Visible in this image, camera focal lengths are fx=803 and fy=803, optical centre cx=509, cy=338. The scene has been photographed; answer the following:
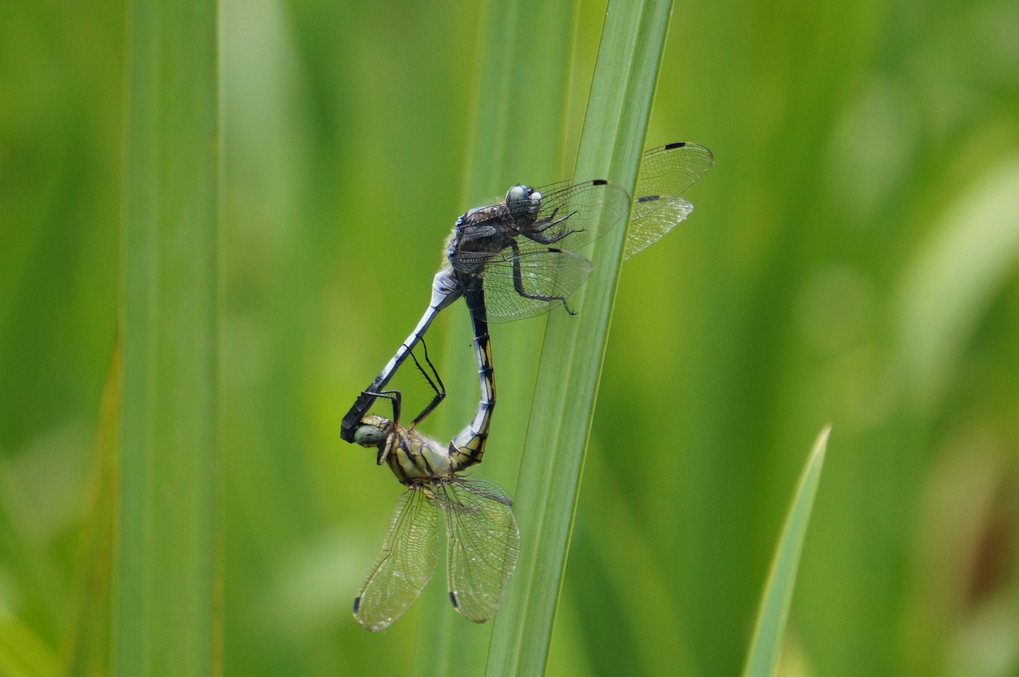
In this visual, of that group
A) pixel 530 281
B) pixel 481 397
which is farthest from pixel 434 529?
pixel 530 281

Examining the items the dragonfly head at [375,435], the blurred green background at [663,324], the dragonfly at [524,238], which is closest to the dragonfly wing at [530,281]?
the dragonfly at [524,238]

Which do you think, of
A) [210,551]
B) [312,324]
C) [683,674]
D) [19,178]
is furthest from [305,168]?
[683,674]

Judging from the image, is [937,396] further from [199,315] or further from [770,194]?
[199,315]

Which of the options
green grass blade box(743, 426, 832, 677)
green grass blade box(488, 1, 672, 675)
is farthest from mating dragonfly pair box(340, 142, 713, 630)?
green grass blade box(743, 426, 832, 677)

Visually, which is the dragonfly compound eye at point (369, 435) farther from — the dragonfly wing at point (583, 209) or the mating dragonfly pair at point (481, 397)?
the dragonfly wing at point (583, 209)

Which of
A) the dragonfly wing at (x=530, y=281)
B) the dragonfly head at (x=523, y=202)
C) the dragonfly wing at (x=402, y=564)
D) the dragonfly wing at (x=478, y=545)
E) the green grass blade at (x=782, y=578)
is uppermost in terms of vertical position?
the dragonfly head at (x=523, y=202)

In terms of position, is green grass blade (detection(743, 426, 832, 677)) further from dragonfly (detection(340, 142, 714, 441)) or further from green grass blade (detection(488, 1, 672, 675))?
dragonfly (detection(340, 142, 714, 441))

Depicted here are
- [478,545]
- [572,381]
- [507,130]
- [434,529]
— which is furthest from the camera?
[434,529]

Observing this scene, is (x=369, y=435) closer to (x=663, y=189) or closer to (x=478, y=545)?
(x=478, y=545)
